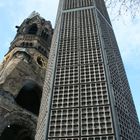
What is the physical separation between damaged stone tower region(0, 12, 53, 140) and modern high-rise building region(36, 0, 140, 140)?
6.14m

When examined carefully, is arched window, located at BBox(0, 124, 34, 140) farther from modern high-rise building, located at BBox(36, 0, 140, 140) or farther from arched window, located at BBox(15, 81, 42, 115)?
modern high-rise building, located at BBox(36, 0, 140, 140)

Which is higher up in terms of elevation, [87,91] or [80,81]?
[80,81]

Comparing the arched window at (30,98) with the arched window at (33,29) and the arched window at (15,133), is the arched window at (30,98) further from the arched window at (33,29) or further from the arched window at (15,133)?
the arched window at (33,29)

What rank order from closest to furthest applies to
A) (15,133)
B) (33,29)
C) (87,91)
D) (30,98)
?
(87,91) → (15,133) → (30,98) → (33,29)

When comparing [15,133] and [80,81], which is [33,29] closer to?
[15,133]

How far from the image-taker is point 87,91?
14.4 m

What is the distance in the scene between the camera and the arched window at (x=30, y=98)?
90.6 feet

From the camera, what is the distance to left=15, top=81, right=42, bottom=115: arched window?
1088 inches

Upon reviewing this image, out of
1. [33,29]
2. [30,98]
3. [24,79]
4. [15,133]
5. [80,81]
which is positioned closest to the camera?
[80,81]

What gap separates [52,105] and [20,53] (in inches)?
619

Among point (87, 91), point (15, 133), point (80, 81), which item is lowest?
point (87, 91)

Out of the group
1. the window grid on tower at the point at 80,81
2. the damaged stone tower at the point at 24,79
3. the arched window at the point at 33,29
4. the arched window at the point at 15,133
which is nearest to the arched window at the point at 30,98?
the damaged stone tower at the point at 24,79

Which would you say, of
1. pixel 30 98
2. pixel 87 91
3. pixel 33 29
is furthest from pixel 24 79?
pixel 33 29

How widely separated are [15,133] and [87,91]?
1220 centimetres
